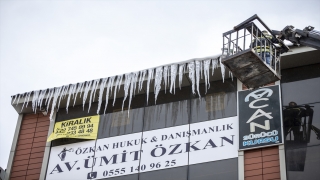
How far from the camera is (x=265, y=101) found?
54.9ft

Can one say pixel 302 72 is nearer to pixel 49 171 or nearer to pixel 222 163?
pixel 222 163

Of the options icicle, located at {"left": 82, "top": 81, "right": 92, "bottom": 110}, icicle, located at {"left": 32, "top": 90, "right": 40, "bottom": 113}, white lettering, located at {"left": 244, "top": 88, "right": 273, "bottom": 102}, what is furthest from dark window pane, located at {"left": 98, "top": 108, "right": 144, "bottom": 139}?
white lettering, located at {"left": 244, "top": 88, "right": 273, "bottom": 102}

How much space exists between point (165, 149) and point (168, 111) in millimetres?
1148

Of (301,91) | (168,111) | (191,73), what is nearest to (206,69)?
(191,73)

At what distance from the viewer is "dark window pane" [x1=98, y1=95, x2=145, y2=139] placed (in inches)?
714

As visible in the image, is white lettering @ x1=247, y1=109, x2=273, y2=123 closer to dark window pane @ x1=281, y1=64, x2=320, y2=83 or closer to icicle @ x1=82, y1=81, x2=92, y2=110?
dark window pane @ x1=281, y1=64, x2=320, y2=83

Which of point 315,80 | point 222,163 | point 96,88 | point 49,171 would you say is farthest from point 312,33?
point 49,171

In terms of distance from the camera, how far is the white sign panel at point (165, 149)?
16938mm

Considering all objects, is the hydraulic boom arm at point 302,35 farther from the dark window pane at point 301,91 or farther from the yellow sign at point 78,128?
the yellow sign at point 78,128

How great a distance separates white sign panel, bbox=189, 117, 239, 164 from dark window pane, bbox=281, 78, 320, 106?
4.51 feet

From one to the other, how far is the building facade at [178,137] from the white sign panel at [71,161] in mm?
27

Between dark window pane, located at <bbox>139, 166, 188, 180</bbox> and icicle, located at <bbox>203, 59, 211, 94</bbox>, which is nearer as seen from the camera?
dark window pane, located at <bbox>139, 166, 188, 180</bbox>

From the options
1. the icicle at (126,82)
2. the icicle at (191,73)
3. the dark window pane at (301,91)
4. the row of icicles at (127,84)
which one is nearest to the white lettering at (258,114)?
the dark window pane at (301,91)

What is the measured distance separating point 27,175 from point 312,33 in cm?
883
